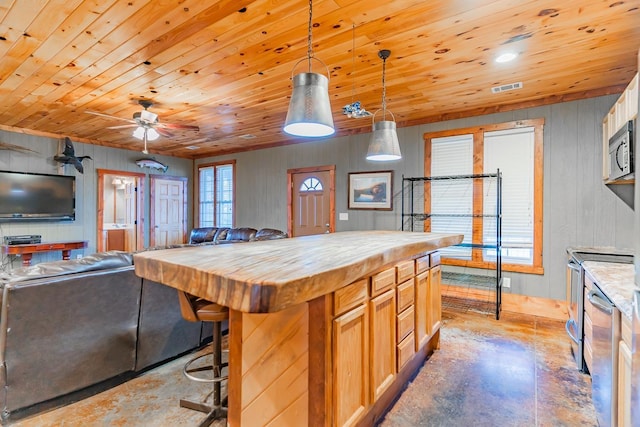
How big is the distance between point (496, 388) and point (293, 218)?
173 inches

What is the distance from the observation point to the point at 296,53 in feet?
8.86

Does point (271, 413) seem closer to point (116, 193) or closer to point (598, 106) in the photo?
point (598, 106)

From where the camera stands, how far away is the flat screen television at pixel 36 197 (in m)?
5.08

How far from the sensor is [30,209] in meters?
5.28

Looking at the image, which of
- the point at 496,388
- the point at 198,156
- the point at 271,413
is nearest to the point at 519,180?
the point at 496,388

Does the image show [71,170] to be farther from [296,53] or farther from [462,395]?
[462,395]

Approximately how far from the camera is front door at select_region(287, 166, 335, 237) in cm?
565

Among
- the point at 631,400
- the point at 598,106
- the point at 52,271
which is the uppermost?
the point at 598,106

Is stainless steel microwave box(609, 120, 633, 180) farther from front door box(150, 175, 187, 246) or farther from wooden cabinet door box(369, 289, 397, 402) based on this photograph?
front door box(150, 175, 187, 246)

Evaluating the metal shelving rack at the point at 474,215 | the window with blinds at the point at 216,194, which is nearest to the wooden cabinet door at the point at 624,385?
the metal shelving rack at the point at 474,215

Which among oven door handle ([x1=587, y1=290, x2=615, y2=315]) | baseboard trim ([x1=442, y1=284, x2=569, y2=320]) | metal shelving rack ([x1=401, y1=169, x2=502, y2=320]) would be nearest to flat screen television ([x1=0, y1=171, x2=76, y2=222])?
metal shelving rack ([x1=401, y1=169, x2=502, y2=320])

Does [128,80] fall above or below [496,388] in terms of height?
above

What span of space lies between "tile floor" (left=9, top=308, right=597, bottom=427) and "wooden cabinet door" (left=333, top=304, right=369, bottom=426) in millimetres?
514

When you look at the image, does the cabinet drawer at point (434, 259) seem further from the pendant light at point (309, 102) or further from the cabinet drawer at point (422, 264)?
the pendant light at point (309, 102)
